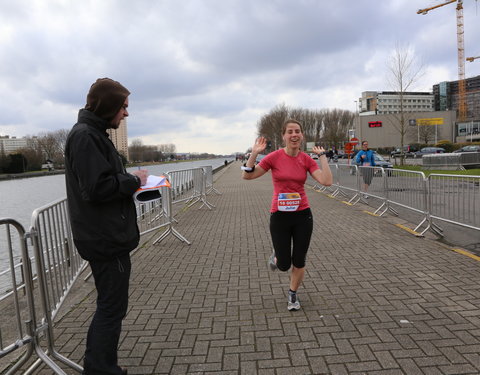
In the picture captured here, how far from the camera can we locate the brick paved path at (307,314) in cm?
272

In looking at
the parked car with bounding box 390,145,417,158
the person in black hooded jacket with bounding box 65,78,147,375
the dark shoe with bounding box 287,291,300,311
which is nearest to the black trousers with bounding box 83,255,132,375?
the person in black hooded jacket with bounding box 65,78,147,375

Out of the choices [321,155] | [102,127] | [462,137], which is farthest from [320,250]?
[462,137]

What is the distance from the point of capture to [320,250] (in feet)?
19.1

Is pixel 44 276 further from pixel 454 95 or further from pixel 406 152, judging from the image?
pixel 454 95

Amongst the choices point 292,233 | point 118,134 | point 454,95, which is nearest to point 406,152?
point 292,233

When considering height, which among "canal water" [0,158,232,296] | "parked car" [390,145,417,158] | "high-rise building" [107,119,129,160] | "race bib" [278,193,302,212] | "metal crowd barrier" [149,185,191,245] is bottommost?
"canal water" [0,158,232,296]

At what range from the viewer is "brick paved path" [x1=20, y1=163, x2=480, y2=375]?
2723mm

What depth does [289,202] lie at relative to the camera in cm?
346

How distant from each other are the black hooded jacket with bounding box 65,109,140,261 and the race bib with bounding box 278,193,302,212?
160 cm

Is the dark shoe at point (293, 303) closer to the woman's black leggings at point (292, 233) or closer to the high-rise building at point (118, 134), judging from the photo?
the woman's black leggings at point (292, 233)

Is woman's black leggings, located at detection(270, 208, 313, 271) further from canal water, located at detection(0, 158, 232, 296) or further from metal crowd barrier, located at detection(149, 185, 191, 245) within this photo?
metal crowd barrier, located at detection(149, 185, 191, 245)

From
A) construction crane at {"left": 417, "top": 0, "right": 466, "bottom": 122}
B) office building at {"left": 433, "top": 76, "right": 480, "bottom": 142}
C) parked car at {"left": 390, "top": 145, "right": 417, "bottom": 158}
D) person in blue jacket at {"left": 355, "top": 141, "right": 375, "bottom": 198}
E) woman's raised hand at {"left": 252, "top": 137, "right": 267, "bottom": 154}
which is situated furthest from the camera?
office building at {"left": 433, "top": 76, "right": 480, "bottom": 142}

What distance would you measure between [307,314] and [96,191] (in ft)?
7.96

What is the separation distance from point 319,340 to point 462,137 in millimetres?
84872
